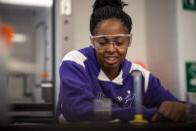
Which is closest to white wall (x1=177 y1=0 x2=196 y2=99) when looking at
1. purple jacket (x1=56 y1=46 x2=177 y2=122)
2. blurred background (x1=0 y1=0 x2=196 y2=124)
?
blurred background (x1=0 y1=0 x2=196 y2=124)

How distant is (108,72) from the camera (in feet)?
3.64

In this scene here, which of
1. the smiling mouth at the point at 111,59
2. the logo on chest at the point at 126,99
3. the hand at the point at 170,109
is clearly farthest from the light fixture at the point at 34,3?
the hand at the point at 170,109

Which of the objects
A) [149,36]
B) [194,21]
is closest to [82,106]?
[149,36]

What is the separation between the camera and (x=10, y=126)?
51 centimetres

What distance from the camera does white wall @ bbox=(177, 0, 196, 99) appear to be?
1.43m

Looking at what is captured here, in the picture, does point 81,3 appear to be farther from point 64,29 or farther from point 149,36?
point 149,36

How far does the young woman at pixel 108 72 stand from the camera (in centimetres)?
99

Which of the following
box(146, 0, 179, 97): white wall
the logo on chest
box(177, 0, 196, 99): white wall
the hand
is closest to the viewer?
the hand

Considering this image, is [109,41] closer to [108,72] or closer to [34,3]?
[108,72]

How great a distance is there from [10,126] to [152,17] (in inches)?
38.6

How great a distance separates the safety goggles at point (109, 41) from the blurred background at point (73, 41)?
55mm

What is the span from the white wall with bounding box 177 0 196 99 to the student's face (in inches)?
16.1

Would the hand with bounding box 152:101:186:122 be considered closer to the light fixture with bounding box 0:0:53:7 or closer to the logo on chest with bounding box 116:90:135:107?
the logo on chest with bounding box 116:90:135:107

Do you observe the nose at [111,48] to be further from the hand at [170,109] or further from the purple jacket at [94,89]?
the hand at [170,109]
